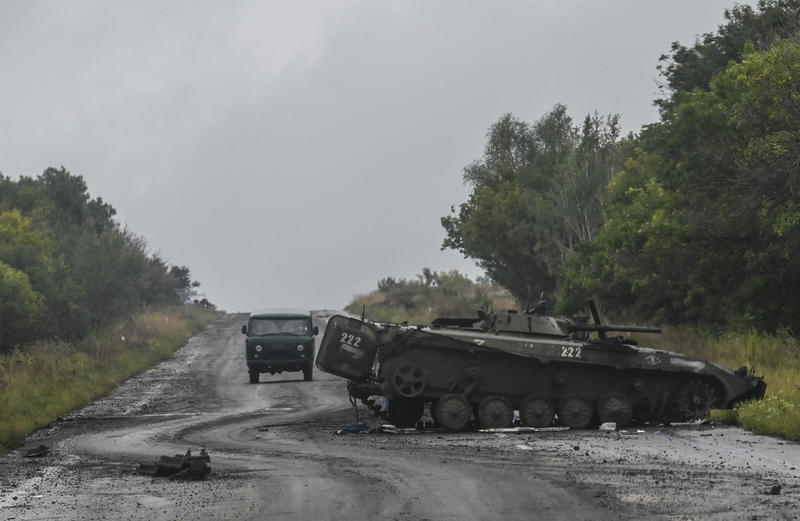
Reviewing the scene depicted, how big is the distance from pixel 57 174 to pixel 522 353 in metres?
81.2

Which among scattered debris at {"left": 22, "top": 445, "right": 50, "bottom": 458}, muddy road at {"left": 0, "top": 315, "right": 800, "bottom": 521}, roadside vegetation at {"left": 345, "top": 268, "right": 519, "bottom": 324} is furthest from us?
roadside vegetation at {"left": 345, "top": 268, "right": 519, "bottom": 324}

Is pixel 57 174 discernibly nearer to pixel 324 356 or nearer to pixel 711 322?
pixel 711 322

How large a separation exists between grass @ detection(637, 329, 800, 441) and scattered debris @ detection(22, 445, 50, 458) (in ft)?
33.6

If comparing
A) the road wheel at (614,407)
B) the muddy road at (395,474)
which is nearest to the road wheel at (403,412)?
the muddy road at (395,474)

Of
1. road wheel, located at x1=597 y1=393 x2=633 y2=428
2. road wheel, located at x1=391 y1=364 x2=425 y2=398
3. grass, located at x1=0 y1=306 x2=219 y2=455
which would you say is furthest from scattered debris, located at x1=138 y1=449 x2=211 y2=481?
road wheel, located at x1=597 y1=393 x2=633 y2=428

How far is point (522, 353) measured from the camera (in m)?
17.8

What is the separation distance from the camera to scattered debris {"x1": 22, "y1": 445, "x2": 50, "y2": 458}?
1582 centimetres

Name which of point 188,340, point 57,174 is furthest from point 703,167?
point 57,174

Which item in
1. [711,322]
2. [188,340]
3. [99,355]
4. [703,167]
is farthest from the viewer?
[188,340]

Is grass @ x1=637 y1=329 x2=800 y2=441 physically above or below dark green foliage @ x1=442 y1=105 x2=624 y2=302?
below

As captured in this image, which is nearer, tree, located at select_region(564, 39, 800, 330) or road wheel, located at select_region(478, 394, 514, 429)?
road wheel, located at select_region(478, 394, 514, 429)

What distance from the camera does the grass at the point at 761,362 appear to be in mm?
16281

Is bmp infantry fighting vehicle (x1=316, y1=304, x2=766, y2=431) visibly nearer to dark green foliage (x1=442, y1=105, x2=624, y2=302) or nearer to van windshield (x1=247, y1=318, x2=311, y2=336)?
van windshield (x1=247, y1=318, x2=311, y2=336)

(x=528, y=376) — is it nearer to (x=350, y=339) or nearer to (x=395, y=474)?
(x=350, y=339)
